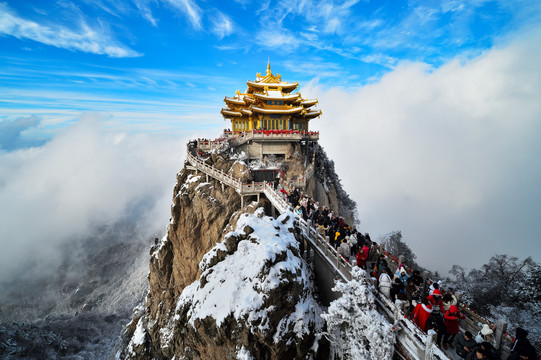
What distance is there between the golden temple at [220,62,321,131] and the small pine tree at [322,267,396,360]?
26.3 m

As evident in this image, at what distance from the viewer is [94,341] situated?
1692 inches

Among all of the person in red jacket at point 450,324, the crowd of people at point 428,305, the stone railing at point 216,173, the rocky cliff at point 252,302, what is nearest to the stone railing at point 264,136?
the stone railing at point 216,173

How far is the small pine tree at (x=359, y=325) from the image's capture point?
25.1ft

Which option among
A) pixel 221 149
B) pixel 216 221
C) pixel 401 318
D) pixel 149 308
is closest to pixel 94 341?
pixel 149 308

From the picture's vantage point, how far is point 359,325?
834 centimetres

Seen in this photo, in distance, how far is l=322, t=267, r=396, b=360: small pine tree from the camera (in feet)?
25.1

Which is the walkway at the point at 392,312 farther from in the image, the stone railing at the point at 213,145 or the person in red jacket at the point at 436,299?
the stone railing at the point at 213,145

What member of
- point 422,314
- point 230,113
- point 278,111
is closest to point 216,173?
point 278,111

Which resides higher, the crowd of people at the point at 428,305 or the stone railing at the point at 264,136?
the stone railing at the point at 264,136

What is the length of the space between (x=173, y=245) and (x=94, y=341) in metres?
31.1

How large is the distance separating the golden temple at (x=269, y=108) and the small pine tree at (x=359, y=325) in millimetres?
26304

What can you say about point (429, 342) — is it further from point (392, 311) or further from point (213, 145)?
point (213, 145)

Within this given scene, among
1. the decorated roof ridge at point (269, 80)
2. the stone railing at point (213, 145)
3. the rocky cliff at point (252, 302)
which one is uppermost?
the decorated roof ridge at point (269, 80)

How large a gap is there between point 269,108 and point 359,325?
28.4 metres
